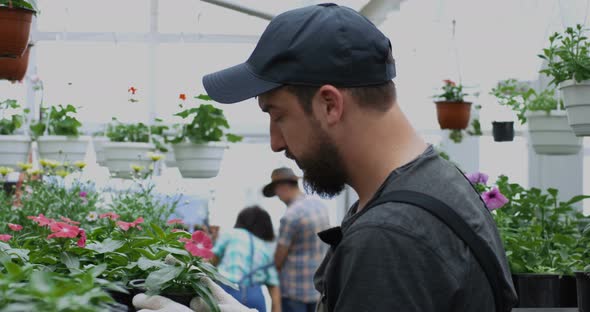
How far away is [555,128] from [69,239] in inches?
150

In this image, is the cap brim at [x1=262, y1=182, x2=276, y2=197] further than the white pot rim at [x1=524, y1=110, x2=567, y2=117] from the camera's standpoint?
Yes

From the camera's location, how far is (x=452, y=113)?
590 cm

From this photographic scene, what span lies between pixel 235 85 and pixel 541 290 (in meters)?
1.73

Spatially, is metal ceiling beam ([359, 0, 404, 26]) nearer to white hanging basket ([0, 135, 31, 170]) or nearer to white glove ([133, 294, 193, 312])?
white hanging basket ([0, 135, 31, 170])

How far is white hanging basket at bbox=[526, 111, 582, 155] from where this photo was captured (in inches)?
190

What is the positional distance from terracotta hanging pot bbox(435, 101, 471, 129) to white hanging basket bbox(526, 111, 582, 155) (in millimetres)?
1017

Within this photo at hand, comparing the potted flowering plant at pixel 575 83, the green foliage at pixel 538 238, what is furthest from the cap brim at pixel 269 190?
the potted flowering plant at pixel 575 83

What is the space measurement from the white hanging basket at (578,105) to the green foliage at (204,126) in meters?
2.43

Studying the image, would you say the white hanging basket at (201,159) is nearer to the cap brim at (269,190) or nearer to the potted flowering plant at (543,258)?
the cap brim at (269,190)

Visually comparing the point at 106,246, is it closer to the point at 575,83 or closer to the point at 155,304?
the point at 155,304

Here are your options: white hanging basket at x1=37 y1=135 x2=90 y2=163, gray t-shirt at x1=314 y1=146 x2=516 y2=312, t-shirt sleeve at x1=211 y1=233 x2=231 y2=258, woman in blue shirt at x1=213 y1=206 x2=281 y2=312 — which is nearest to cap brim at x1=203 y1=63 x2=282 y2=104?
gray t-shirt at x1=314 y1=146 x2=516 y2=312

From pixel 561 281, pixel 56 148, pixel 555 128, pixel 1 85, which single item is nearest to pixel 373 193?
pixel 561 281

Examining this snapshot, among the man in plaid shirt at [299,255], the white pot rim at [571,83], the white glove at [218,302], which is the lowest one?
the man in plaid shirt at [299,255]

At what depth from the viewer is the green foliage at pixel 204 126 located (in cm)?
518
